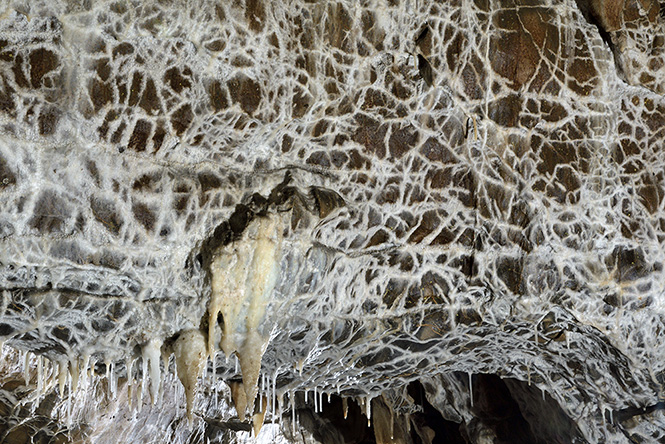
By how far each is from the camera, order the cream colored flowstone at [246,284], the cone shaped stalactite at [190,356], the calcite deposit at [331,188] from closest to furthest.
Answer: the calcite deposit at [331,188], the cream colored flowstone at [246,284], the cone shaped stalactite at [190,356]

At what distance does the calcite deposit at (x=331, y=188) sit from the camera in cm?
251

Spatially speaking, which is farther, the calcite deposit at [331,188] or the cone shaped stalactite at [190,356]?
the cone shaped stalactite at [190,356]

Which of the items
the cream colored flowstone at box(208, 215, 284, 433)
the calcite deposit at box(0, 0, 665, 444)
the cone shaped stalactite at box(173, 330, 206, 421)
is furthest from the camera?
the cone shaped stalactite at box(173, 330, 206, 421)

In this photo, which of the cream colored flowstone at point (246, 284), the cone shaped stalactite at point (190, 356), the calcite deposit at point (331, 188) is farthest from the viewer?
the cone shaped stalactite at point (190, 356)

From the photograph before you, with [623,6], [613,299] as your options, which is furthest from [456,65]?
[613,299]

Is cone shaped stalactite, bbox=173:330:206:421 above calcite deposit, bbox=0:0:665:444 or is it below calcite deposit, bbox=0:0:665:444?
below

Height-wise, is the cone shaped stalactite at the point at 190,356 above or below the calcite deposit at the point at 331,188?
below

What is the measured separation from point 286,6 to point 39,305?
1.70m

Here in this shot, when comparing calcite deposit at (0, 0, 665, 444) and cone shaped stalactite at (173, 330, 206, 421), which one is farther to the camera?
cone shaped stalactite at (173, 330, 206, 421)

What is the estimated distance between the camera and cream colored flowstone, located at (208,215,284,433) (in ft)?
8.71

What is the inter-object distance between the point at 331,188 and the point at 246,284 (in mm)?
594

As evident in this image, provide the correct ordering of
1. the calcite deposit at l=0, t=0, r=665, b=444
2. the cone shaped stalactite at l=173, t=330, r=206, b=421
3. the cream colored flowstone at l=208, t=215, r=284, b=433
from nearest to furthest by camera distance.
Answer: the calcite deposit at l=0, t=0, r=665, b=444 → the cream colored flowstone at l=208, t=215, r=284, b=433 → the cone shaped stalactite at l=173, t=330, r=206, b=421

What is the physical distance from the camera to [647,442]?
→ 3.73 meters

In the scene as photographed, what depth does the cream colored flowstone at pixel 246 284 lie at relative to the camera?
2654 mm
